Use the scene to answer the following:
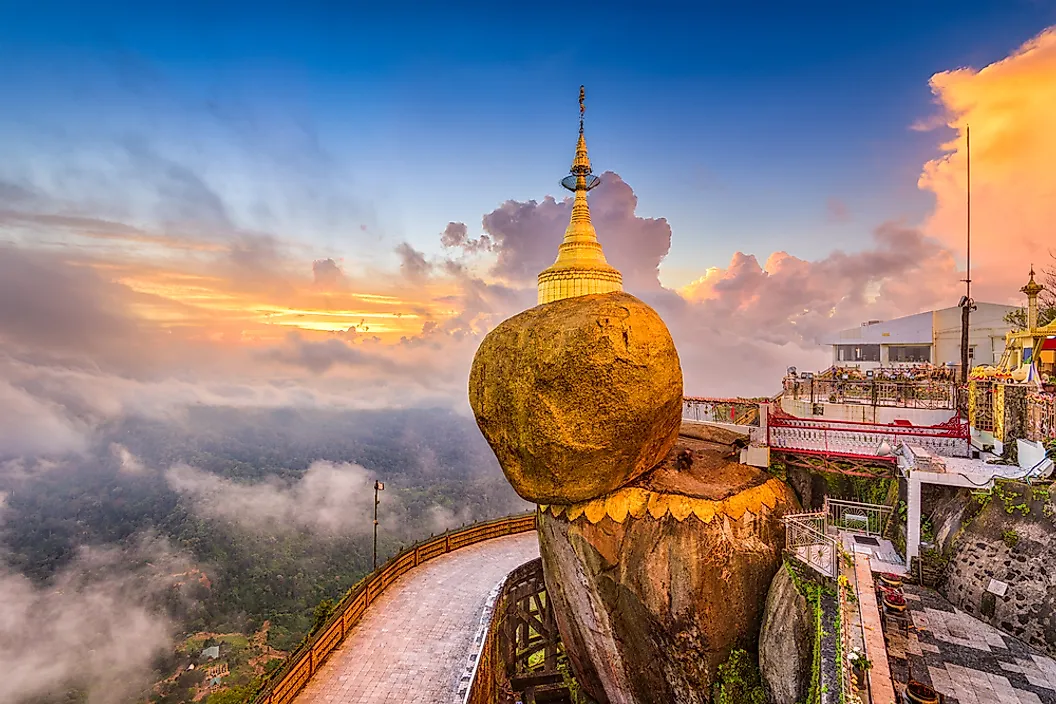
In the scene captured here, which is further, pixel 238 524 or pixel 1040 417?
pixel 238 524

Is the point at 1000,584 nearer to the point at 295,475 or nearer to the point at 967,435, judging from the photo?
the point at 967,435

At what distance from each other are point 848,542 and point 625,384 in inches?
305

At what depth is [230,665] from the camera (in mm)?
41438

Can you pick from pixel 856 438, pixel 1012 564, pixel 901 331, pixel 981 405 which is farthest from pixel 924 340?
pixel 1012 564

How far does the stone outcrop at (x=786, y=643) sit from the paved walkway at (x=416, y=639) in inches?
308

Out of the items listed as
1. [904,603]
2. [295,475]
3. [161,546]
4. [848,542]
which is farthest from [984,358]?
[295,475]

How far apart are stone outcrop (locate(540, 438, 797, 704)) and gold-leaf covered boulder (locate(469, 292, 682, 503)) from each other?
38.3 inches

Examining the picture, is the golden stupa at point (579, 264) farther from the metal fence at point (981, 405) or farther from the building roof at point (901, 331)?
the building roof at point (901, 331)

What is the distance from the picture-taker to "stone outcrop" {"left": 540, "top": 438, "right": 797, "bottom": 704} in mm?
12148

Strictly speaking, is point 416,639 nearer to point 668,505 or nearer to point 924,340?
point 668,505

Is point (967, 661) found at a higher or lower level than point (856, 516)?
lower

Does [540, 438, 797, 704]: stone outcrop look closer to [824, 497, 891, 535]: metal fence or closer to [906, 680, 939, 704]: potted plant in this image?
[824, 497, 891, 535]: metal fence

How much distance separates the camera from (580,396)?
12.1m

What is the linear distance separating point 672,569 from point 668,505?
1.48m
